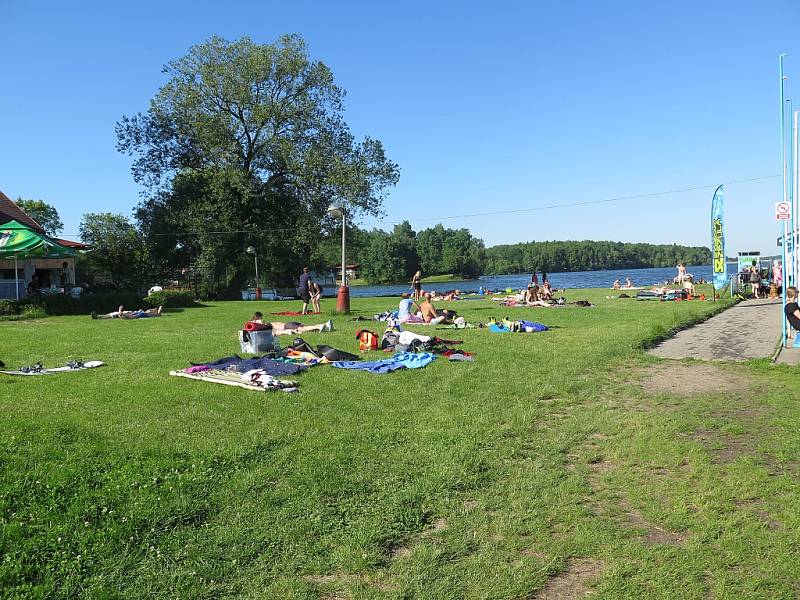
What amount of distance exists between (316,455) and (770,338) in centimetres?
1246

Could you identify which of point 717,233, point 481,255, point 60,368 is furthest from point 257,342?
point 481,255

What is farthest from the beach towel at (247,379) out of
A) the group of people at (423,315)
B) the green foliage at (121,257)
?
the green foliage at (121,257)

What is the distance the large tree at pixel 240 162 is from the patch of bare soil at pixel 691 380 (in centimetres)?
2950

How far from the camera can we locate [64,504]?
438 cm

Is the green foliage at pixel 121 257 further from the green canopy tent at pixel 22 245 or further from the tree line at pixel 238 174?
the green canopy tent at pixel 22 245

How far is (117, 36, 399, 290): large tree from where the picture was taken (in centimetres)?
3728

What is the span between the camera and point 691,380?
30.5 ft

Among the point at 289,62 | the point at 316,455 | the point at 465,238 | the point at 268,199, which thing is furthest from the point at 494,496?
the point at 465,238

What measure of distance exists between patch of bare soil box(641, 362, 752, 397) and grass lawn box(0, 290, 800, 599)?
4.8 inches

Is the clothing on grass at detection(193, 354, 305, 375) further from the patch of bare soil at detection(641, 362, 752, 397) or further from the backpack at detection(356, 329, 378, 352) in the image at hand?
the patch of bare soil at detection(641, 362, 752, 397)

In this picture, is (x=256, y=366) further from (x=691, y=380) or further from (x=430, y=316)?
(x=430, y=316)

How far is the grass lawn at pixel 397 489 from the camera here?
12.0 feet

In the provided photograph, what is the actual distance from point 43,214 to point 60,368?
6745cm

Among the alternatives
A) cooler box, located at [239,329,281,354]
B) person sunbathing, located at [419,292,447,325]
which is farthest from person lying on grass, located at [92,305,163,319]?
cooler box, located at [239,329,281,354]
